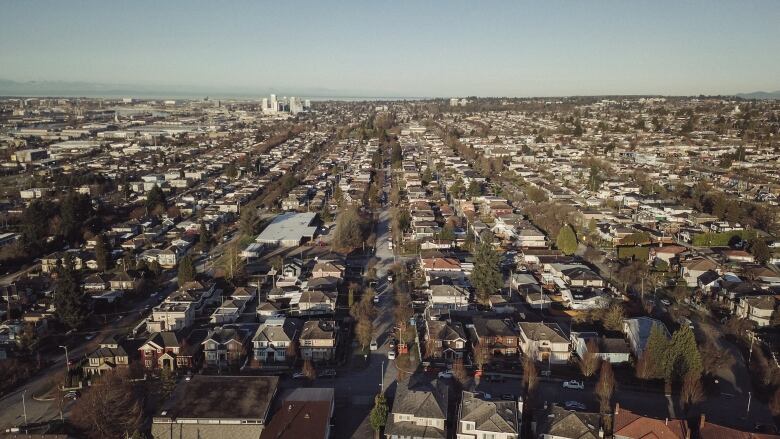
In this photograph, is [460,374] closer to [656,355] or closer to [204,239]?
[656,355]

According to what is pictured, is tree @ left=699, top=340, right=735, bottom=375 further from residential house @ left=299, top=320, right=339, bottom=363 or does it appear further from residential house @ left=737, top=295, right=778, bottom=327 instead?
residential house @ left=299, top=320, right=339, bottom=363

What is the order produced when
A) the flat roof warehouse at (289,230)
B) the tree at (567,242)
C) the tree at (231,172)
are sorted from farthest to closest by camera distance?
the tree at (231,172)
the flat roof warehouse at (289,230)
the tree at (567,242)

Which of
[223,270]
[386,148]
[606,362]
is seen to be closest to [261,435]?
[606,362]

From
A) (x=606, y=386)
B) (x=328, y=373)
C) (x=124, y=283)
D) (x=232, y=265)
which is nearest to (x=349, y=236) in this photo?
(x=232, y=265)

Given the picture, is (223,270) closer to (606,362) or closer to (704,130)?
(606,362)

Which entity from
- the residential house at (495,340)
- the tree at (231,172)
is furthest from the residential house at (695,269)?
the tree at (231,172)

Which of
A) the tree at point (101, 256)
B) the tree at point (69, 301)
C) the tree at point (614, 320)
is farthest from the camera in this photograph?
the tree at point (101, 256)

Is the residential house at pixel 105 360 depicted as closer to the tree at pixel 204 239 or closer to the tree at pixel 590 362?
the tree at pixel 204 239
